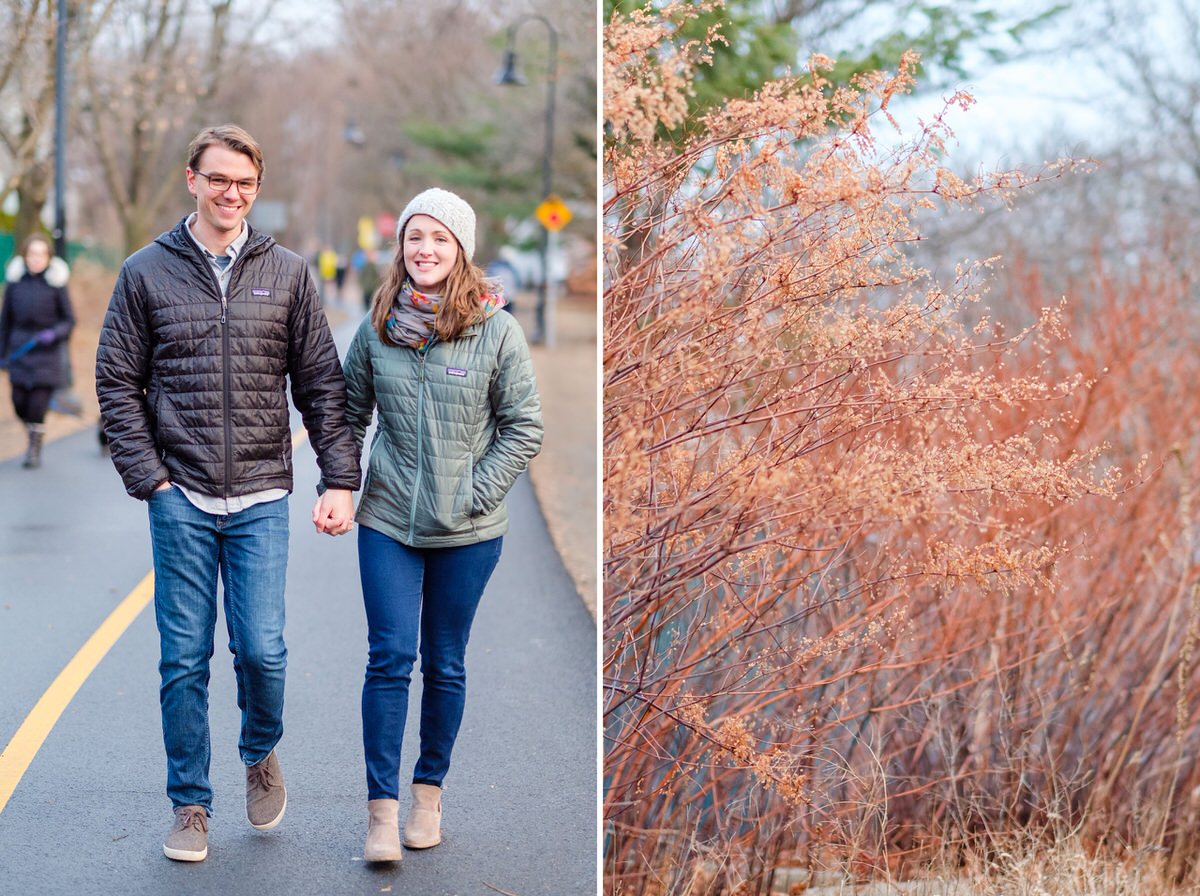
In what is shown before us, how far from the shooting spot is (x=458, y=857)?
123 inches

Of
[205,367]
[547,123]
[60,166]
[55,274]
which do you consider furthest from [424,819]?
[547,123]

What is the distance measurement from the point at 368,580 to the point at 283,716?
35 cm

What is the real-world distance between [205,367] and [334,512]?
0.42m

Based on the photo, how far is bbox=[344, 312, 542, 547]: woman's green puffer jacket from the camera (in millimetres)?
3221

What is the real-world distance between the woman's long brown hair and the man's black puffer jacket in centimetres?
14

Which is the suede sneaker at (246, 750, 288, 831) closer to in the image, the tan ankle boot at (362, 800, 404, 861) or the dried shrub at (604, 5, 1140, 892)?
the tan ankle boot at (362, 800, 404, 861)

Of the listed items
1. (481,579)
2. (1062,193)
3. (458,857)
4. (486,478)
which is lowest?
(458,857)

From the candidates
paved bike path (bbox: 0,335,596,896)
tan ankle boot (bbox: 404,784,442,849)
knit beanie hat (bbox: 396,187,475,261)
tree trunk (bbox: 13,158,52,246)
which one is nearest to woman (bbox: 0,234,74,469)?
paved bike path (bbox: 0,335,596,896)

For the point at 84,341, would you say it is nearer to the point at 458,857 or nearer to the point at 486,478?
the point at 486,478

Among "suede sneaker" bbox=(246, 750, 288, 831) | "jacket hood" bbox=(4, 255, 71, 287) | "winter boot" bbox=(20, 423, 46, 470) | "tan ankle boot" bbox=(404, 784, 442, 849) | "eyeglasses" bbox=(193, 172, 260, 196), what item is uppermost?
"jacket hood" bbox=(4, 255, 71, 287)

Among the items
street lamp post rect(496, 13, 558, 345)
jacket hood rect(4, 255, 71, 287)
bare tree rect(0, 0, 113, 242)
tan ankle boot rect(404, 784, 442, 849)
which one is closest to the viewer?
tan ankle boot rect(404, 784, 442, 849)

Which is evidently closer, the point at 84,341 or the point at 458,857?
the point at 458,857

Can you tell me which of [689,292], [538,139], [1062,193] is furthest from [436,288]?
[538,139]

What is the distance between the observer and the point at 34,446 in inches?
176
